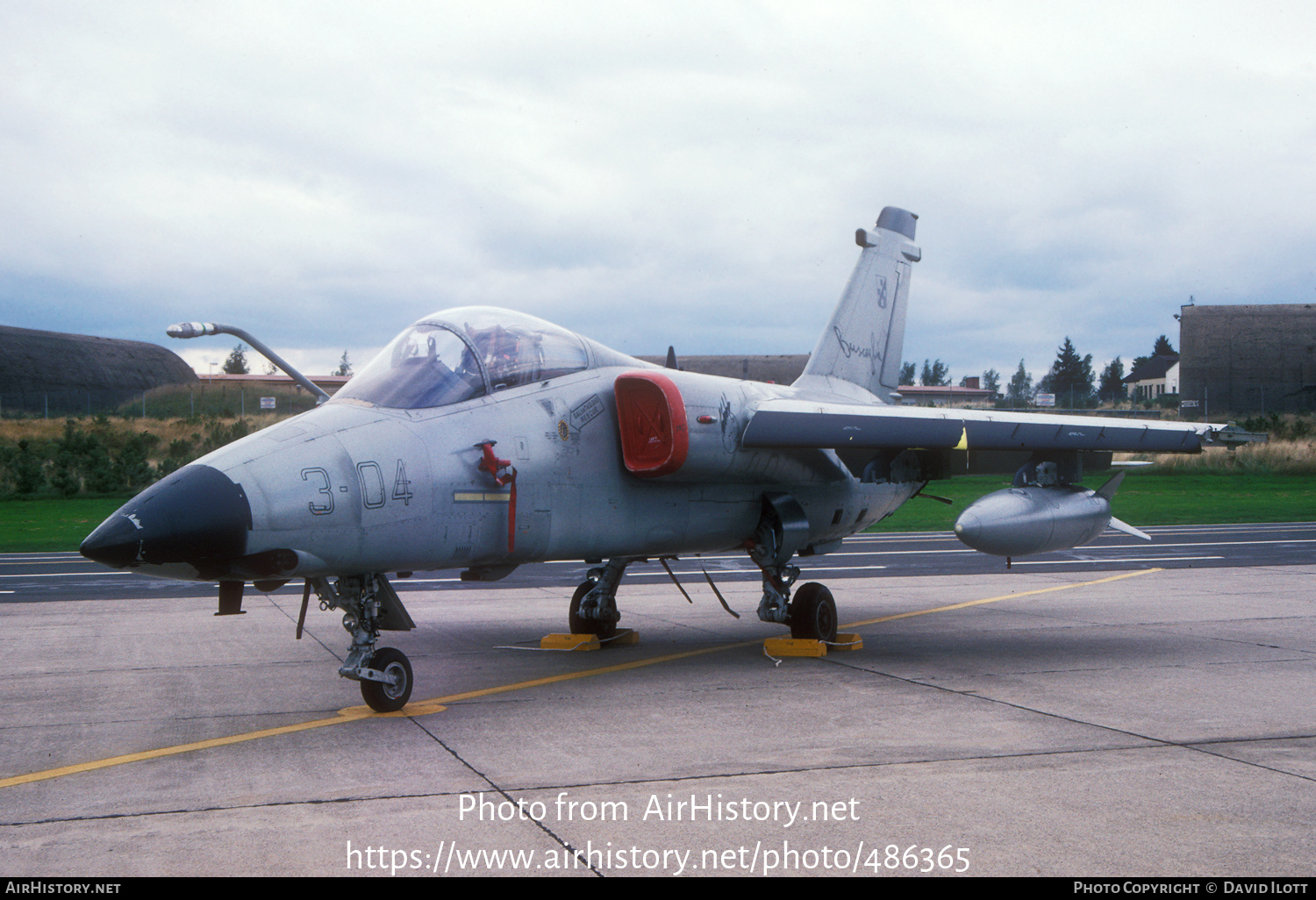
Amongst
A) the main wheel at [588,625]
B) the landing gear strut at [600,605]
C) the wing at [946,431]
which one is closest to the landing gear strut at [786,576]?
the wing at [946,431]

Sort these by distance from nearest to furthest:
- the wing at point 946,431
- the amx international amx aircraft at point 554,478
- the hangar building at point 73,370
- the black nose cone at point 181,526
→ the black nose cone at point 181,526 < the amx international amx aircraft at point 554,478 < the wing at point 946,431 < the hangar building at point 73,370

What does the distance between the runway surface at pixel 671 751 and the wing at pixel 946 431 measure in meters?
1.96

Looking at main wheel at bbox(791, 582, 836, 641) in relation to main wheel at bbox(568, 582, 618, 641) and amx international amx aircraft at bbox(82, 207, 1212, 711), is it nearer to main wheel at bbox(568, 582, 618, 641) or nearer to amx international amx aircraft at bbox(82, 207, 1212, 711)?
amx international amx aircraft at bbox(82, 207, 1212, 711)

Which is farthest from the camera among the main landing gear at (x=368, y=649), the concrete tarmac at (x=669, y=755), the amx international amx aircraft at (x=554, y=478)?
the main landing gear at (x=368, y=649)

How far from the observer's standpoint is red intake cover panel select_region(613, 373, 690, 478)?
8289mm

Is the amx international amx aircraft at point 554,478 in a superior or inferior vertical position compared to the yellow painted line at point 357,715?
superior

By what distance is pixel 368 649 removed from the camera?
6.89 metres

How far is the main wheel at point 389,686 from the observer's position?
22.7 ft

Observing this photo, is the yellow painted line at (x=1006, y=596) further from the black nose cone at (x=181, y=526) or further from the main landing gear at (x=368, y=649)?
the black nose cone at (x=181, y=526)

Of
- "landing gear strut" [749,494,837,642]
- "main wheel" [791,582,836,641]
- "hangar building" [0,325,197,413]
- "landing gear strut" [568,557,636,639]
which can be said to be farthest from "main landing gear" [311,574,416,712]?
"hangar building" [0,325,197,413]

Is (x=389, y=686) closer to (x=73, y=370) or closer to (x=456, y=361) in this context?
(x=456, y=361)

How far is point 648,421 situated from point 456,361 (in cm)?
175

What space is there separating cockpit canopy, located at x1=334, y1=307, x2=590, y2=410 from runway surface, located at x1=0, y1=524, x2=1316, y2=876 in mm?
2189

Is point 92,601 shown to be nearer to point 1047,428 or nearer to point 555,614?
point 555,614
